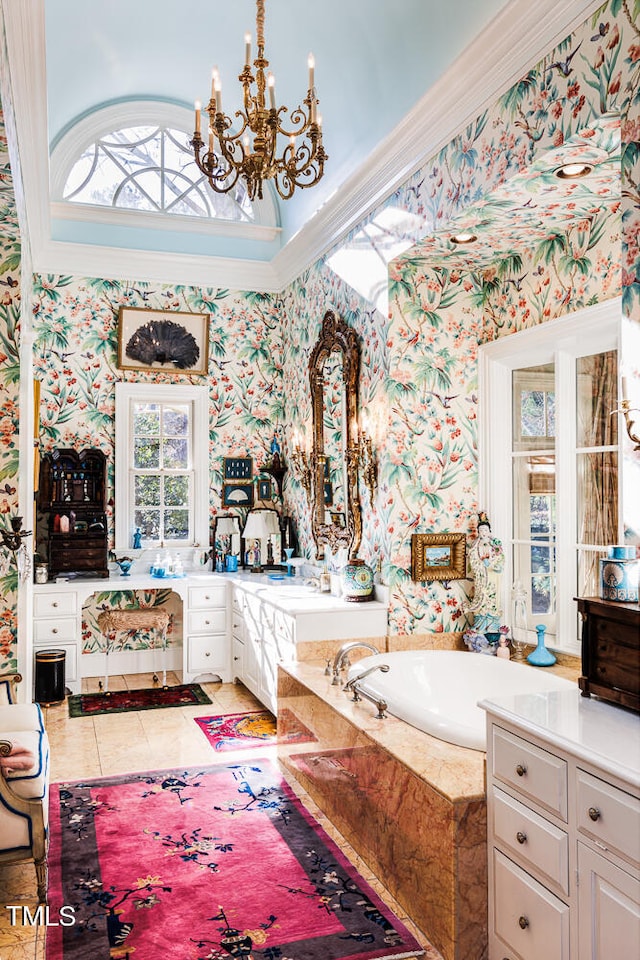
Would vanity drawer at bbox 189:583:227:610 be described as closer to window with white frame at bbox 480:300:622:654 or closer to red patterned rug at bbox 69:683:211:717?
red patterned rug at bbox 69:683:211:717

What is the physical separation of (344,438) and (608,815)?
340 centimetres

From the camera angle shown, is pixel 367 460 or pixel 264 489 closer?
pixel 367 460

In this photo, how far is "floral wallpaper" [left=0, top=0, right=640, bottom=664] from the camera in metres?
2.76

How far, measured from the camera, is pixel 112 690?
5594 millimetres

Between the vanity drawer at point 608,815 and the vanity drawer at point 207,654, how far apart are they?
4.01m

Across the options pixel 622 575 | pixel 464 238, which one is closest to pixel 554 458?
pixel 464 238

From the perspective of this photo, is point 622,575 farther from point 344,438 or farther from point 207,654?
point 207,654

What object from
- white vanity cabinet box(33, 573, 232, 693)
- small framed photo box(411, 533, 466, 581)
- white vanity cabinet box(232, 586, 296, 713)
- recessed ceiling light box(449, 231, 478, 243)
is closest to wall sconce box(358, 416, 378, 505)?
small framed photo box(411, 533, 466, 581)

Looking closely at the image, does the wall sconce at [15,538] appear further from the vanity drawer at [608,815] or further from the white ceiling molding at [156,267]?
the vanity drawer at [608,815]

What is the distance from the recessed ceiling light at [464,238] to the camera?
385cm

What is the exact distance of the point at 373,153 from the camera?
412cm

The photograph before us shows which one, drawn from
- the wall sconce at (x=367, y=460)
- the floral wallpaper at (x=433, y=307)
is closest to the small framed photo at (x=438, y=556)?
the floral wallpaper at (x=433, y=307)

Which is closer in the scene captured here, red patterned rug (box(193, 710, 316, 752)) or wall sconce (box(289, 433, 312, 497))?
red patterned rug (box(193, 710, 316, 752))

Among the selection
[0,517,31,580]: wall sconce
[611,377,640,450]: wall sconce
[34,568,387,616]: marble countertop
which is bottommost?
[34,568,387,616]: marble countertop
